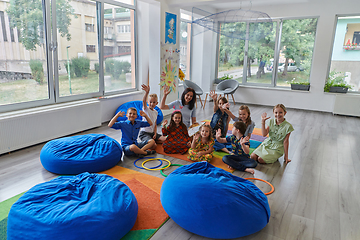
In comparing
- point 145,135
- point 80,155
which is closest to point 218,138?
point 145,135

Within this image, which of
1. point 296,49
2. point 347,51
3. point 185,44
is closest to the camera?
point 347,51

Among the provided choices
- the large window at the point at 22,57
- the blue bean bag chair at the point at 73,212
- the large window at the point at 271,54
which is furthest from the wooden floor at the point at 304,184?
the large window at the point at 271,54

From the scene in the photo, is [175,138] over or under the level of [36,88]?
under

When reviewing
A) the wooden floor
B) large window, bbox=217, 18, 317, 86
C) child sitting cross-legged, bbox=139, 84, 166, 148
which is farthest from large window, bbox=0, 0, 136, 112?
large window, bbox=217, 18, 317, 86

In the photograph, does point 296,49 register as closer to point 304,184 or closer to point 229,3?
point 229,3

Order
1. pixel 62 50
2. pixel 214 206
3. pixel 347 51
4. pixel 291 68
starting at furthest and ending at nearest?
pixel 291 68, pixel 347 51, pixel 62 50, pixel 214 206

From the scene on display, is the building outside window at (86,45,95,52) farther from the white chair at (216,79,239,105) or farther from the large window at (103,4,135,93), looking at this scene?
the white chair at (216,79,239,105)

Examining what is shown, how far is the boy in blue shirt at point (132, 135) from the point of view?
12.4ft

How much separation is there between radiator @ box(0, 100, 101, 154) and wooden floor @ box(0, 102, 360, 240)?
173mm

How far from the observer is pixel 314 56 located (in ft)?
24.3

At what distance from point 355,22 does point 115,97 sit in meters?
6.45

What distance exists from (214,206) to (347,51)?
7029 millimetres

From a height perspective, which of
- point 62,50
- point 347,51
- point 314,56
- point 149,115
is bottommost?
point 149,115

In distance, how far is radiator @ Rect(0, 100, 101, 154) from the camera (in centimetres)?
378
